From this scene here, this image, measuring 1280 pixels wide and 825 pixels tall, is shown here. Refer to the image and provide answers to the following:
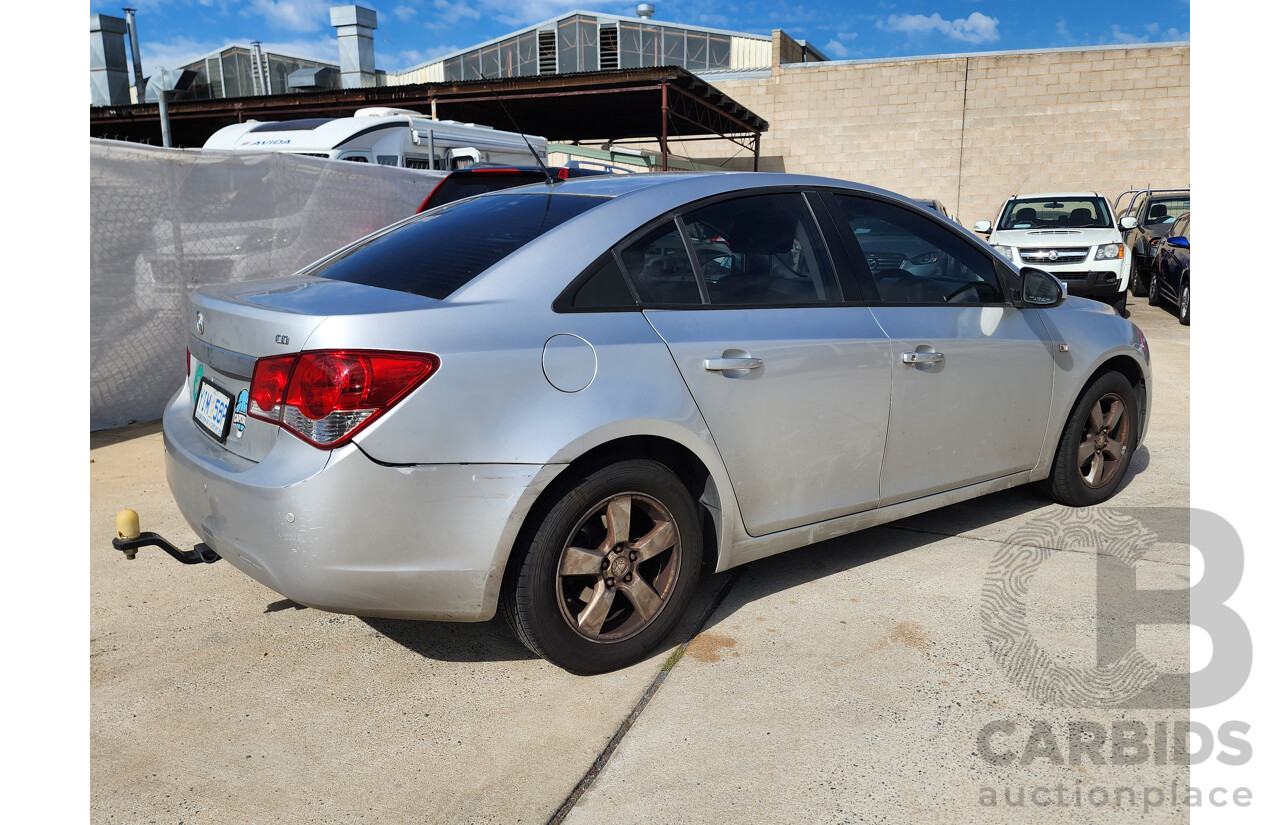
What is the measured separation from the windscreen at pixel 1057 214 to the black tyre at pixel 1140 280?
2.89 meters

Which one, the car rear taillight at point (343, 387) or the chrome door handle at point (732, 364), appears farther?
the chrome door handle at point (732, 364)

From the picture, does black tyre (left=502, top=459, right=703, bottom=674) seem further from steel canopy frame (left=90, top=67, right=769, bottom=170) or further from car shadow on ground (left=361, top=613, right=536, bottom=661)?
steel canopy frame (left=90, top=67, right=769, bottom=170)

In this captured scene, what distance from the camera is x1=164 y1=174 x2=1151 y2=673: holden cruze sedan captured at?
2.64 m

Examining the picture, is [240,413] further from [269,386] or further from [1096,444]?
[1096,444]

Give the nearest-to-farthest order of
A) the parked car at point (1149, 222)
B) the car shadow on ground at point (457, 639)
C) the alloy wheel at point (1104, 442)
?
1. the car shadow on ground at point (457, 639)
2. the alloy wheel at point (1104, 442)
3. the parked car at point (1149, 222)

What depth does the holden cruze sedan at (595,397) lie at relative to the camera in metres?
2.64

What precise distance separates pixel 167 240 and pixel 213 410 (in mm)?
4315

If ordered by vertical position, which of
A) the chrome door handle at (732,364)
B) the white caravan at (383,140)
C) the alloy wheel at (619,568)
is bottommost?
the alloy wheel at (619,568)

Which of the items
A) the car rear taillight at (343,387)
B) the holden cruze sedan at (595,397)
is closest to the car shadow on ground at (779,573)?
the holden cruze sedan at (595,397)

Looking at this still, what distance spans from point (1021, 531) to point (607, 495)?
2397mm

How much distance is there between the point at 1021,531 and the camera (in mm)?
4414

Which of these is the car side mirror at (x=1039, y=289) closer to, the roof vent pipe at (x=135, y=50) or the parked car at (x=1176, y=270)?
the parked car at (x=1176, y=270)

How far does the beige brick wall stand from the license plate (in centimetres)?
2489

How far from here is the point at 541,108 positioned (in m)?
23.5
